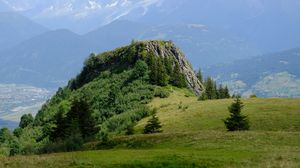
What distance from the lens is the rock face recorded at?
146 meters

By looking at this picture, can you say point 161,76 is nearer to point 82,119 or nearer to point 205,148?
point 82,119

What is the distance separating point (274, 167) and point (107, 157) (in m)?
14.2

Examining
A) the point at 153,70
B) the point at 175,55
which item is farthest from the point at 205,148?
the point at 175,55

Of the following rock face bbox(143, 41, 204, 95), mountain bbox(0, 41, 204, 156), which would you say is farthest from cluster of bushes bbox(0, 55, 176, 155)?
rock face bbox(143, 41, 204, 95)

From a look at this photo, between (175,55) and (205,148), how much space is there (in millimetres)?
106459

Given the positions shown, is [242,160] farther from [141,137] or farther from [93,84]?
[93,84]

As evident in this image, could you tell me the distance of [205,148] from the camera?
47469 mm

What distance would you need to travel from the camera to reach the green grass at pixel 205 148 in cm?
3919

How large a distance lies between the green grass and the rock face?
67.2 m

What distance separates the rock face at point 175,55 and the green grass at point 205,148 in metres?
67.2

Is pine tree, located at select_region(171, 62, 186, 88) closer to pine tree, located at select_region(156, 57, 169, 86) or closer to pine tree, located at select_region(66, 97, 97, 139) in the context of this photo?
pine tree, located at select_region(156, 57, 169, 86)

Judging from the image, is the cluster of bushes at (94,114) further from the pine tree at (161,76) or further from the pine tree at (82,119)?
the pine tree at (161,76)

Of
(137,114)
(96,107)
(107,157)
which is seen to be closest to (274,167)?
(107,157)

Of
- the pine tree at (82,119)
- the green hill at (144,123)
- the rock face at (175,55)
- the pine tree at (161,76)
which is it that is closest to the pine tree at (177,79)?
the green hill at (144,123)
